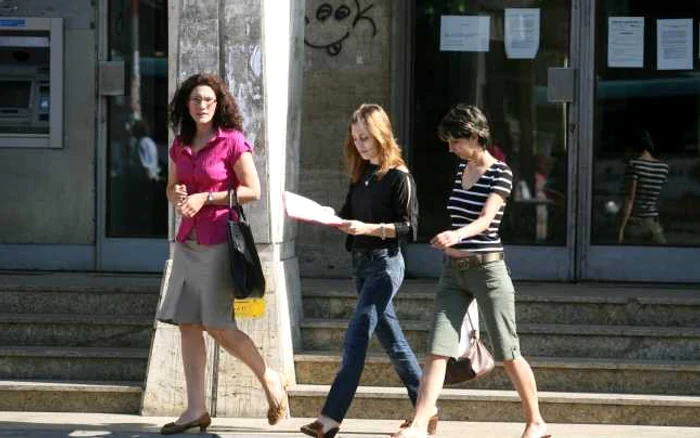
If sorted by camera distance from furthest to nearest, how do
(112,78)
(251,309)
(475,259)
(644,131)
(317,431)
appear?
(112,78) < (644,131) < (251,309) < (317,431) < (475,259)

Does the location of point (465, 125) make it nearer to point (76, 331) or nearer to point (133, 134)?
point (76, 331)

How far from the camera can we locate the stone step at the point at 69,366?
8.79 meters

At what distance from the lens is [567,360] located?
338 inches

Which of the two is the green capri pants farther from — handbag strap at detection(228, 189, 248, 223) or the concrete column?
the concrete column

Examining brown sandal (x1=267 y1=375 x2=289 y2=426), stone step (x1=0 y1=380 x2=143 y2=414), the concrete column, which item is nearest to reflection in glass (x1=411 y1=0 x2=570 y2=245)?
the concrete column

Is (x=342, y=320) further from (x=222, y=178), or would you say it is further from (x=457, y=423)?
(x=222, y=178)

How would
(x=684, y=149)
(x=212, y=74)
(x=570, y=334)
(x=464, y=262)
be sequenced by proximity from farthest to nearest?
(x=684, y=149) → (x=570, y=334) → (x=212, y=74) → (x=464, y=262)

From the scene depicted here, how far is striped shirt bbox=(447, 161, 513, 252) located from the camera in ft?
23.6

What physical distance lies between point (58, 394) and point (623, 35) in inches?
187

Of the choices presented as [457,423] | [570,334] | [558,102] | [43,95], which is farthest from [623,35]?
[43,95]

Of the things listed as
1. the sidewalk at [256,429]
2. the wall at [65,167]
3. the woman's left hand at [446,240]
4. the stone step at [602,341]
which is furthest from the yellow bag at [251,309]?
the wall at [65,167]

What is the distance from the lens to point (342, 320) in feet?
29.9

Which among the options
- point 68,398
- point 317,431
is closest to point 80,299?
point 68,398

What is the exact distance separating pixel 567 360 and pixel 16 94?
4.81m
